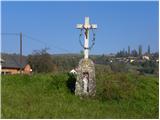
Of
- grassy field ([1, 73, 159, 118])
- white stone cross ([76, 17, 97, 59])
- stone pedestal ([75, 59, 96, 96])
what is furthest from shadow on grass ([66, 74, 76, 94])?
white stone cross ([76, 17, 97, 59])

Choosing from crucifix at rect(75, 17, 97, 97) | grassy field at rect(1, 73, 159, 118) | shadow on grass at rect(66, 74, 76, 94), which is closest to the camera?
grassy field at rect(1, 73, 159, 118)

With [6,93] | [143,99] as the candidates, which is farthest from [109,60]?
[6,93]

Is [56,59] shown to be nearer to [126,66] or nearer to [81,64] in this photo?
→ [126,66]

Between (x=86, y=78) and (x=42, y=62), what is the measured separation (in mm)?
27588

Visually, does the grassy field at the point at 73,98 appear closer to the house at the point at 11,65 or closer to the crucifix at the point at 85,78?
the crucifix at the point at 85,78

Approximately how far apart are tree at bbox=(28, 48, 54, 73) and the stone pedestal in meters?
25.9

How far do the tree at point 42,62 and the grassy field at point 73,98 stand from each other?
2413 cm

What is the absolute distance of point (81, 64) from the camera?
14.8 m

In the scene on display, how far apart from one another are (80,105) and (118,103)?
6.12 ft

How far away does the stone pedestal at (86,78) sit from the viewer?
577 inches

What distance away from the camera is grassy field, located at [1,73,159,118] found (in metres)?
11.0

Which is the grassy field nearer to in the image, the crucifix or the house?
the crucifix

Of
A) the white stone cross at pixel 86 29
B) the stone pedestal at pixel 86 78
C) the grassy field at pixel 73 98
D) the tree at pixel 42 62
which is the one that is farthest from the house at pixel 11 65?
the stone pedestal at pixel 86 78

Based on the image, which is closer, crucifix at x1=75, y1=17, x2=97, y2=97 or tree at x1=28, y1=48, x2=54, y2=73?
crucifix at x1=75, y1=17, x2=97, y2=97
